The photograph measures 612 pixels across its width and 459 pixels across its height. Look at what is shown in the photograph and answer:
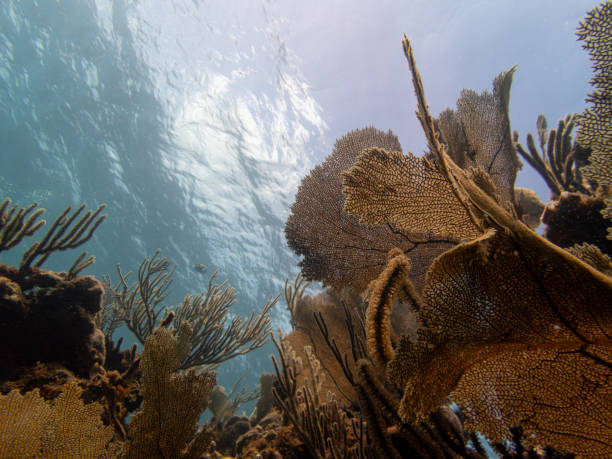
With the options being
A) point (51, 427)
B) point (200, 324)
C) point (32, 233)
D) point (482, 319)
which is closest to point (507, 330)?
point (482, 319)

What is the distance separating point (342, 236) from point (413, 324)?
8.77 feet

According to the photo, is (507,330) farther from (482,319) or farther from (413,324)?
(413,324)

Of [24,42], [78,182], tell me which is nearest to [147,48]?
[24,42]

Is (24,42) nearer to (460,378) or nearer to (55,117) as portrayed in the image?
(55,117)

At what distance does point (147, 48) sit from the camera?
1909 cm

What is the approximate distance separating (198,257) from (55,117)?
1621 centimetres

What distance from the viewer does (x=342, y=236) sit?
258cm

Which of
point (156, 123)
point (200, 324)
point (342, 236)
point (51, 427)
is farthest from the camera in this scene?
point (156, 123)

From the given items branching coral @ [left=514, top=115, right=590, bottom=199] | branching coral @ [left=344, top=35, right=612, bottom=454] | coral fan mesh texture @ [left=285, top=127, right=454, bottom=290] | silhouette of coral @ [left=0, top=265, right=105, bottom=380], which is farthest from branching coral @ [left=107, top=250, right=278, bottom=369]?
branching coral @ [left=514, top=115, right=590, bottom=199]

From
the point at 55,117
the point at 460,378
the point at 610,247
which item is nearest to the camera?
the point at 460,378

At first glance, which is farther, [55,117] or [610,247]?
[55,117]

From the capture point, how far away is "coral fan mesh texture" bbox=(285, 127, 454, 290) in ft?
7.89

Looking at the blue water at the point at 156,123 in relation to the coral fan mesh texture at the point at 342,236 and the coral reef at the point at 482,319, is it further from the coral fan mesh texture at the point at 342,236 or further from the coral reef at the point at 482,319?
the coral reef at the point at 482,319

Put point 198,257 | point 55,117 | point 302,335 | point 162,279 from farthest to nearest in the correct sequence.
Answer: point 198,257 < point 55,117 < point 162,279 < point 302,335
